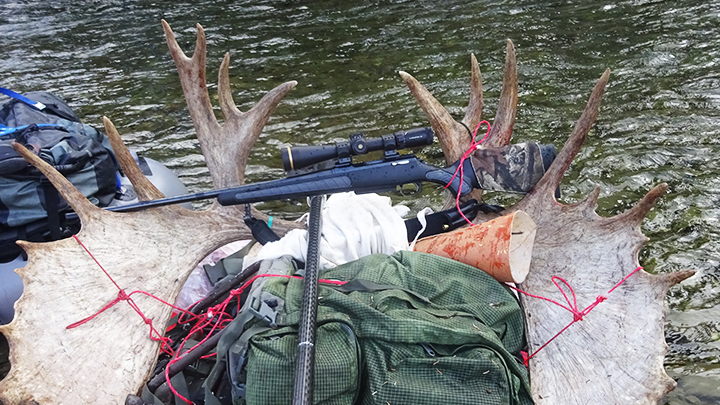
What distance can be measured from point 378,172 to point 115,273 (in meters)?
1.42

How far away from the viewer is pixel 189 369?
2.48 m

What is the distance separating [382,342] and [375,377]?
0.45 feet

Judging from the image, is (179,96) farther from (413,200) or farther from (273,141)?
(413,200)

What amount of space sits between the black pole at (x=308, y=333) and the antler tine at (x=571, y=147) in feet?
3.95

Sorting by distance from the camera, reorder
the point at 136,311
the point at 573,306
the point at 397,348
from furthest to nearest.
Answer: the point at 136,311 → the point at 573,306 → the point at 397,348

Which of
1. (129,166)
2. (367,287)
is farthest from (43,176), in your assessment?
(367,287)

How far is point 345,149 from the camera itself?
3.04 m

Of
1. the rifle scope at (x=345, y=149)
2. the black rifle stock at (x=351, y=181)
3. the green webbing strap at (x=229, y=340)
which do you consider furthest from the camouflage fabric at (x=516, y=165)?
the green webbing strap at (x=229, y=340)

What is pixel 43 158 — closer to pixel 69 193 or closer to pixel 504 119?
pixel 69 193

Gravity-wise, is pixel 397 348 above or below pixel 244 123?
below

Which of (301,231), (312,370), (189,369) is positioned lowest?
(189,369)

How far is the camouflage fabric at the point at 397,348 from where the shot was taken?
6.75 ft

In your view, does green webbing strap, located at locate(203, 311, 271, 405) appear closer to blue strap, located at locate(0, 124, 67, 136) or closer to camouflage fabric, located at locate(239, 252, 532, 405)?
camouflage fabric, located at locate(239, 252, 532, 405)

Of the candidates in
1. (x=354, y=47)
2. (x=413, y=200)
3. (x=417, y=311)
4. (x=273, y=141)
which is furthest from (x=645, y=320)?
(x=354, y=47)
